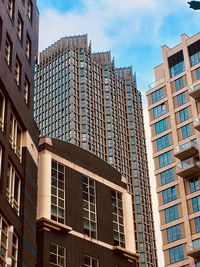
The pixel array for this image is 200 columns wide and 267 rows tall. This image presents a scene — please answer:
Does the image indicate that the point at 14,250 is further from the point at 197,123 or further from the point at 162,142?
the point at 162,142

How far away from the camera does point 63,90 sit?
17362 centimetres

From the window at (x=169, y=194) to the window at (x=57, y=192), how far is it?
35.8 metres

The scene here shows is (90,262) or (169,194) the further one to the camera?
(169,194)

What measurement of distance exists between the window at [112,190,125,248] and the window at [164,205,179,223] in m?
27.9

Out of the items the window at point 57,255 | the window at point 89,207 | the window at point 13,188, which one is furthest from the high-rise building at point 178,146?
the window at point 13,188

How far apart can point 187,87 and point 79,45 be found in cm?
10324

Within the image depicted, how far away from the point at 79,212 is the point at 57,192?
2.75m

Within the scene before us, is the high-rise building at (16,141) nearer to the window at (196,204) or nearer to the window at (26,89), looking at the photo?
the window at (26,89)

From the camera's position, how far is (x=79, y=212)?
48062mm

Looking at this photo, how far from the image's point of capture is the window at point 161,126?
87875mm

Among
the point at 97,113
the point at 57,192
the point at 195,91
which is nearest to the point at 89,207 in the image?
the point at 57,192

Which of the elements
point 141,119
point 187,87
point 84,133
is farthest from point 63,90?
point 187,87

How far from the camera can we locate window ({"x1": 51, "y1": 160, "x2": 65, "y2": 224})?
4612 centimetres

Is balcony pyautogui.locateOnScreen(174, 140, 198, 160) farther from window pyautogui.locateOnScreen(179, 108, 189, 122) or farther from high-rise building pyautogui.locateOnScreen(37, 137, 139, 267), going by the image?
high-rise building pyautogui.locateOnScreen(37, 137, 139, 267)
